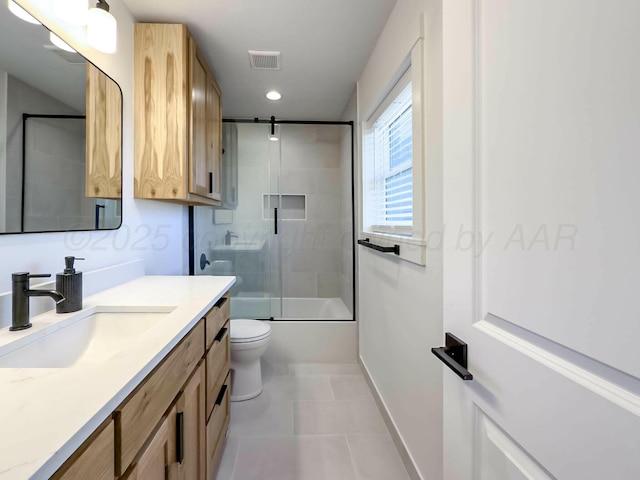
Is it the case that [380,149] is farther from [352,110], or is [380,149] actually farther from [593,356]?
[593,356]

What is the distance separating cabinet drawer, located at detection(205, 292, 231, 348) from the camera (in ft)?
4.28

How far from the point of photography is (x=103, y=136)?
4.64ft

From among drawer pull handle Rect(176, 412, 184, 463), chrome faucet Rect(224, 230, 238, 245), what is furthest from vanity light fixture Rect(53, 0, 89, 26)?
chrome faucet Rect(224, 230, 238, 245)

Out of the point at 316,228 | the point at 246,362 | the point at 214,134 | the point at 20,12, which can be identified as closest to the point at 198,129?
the point at 214,134

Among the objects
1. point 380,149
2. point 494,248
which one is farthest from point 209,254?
point 494,248

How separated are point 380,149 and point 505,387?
6.00 feet

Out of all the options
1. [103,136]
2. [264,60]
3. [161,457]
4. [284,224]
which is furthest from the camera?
[284,224]

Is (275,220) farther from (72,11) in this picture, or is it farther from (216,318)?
(72,11)

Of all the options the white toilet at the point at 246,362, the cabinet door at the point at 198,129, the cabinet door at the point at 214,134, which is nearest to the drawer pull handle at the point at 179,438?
the white toilet at the point at 246,362

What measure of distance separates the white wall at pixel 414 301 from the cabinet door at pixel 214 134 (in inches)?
44.0

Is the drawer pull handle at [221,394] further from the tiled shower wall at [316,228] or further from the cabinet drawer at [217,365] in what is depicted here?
the tiled shower wall at [316,228]

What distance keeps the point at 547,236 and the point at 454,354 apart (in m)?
0.35

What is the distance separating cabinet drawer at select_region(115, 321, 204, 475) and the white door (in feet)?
2.28

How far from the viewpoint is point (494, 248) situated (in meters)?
0.56
